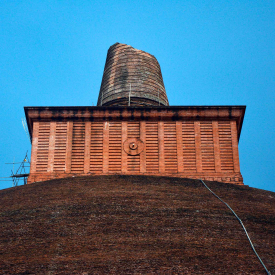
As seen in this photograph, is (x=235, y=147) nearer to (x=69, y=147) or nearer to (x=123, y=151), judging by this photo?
(x=123, y=151)

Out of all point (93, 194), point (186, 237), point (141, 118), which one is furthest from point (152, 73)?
point (186, 237)

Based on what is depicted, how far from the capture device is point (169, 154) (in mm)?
21984

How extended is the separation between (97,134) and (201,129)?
15.5ft

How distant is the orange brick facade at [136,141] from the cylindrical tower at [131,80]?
2595 millimetres

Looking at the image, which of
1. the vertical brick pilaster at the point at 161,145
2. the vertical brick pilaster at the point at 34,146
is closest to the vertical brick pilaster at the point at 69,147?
the vertical brick pilaster at the point at 34,146

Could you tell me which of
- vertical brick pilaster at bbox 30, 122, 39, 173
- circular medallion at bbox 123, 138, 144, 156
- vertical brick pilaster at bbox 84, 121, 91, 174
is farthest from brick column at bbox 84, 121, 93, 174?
vertical brick pilaster at bbox 30, 122, 39, 173

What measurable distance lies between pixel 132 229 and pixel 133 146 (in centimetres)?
874

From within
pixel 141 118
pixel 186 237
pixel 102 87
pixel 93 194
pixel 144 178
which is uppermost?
pixel 102 87

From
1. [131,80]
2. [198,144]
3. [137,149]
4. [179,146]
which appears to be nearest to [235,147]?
[198,144]

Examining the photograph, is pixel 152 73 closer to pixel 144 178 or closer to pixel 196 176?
pixel 196 176

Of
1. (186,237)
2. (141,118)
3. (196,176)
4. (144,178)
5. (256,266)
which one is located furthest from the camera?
(141,118)

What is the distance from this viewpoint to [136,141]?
73.0 feet

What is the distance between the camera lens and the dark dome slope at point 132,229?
11758 mm

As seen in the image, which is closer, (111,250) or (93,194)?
(111,250)
